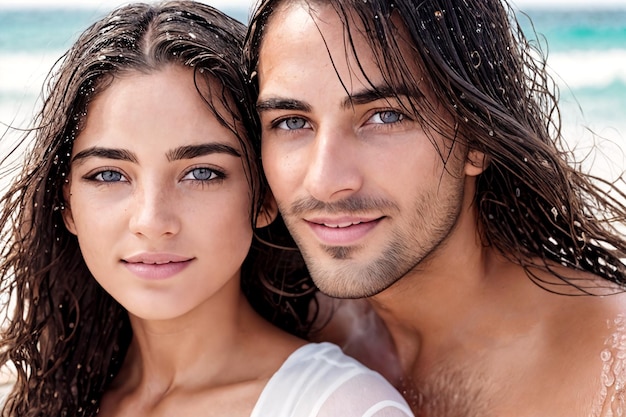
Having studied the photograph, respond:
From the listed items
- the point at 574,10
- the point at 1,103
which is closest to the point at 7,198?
the point at 1,103

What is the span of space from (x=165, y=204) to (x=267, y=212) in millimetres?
406

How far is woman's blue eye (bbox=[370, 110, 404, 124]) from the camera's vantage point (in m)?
2.53

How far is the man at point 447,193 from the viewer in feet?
8.13

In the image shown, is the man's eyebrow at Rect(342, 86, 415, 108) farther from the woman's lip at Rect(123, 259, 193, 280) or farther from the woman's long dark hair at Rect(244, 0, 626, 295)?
the woman's lip at Rect(123, 259, 193, 280)

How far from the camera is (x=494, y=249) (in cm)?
299

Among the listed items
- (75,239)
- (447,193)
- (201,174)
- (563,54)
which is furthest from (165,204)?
(563,54)

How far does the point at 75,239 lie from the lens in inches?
115

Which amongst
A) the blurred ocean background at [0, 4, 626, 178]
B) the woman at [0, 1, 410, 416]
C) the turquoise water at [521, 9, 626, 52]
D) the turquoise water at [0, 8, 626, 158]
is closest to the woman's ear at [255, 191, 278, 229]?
the woman at [0, 1, 410, 416]

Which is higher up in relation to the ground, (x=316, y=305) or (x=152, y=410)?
(x=316, y=305)

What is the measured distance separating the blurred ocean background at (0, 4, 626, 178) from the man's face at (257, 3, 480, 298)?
7.33 meters

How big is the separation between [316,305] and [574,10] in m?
12.2

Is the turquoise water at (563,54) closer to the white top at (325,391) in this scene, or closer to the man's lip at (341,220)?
the man's lip at (341,220)

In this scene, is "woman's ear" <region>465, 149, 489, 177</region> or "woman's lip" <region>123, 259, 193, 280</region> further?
"woman's ear" <region>465, 149, 489, 177</region>

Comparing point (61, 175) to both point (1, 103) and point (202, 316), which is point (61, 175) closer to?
point (202, 316)
